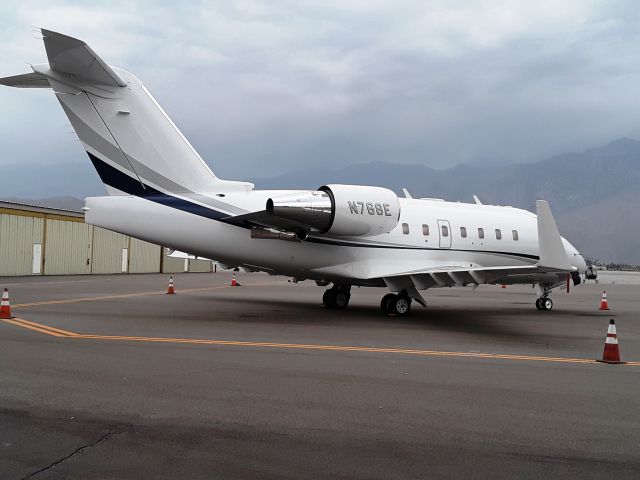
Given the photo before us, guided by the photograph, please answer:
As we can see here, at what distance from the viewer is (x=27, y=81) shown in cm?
1268

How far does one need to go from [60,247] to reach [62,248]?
0.20 meters

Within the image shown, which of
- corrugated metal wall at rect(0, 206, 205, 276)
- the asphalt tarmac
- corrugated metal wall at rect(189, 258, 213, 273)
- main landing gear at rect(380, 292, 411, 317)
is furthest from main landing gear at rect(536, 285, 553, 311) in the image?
corrugated metal wall at rect(189, 258, 213, 273)

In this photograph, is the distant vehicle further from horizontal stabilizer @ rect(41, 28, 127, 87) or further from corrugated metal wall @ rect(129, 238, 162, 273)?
corrugated metal wall @ rect(129, 238, 162, 273)

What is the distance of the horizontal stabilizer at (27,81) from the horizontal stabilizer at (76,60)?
52cm

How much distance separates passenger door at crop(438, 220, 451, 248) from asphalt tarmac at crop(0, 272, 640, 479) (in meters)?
4.78

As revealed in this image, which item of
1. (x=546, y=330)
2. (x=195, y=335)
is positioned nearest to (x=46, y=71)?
(x=195, y=335)

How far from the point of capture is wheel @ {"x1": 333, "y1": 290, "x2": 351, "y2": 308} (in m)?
18.3

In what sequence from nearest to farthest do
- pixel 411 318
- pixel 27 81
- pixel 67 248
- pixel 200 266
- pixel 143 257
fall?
1. pixel 27 81
2. pixel 411 318
3. pixel 67 248
4. pixel 143 257
5. pixel 200 266

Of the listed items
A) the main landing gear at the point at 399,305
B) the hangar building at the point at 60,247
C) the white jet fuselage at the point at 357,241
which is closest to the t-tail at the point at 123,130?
the white jet fuselage at the point at 357,241

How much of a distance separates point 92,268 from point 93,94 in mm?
29449

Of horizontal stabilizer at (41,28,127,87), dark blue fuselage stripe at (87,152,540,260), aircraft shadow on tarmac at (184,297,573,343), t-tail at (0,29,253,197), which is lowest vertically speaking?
aircraft shadow on tarmac at (184,297,573,343)

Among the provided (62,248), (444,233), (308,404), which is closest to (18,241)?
(62,248)

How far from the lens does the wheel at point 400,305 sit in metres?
15.9

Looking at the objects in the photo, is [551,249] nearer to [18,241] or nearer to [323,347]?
[323,347]
